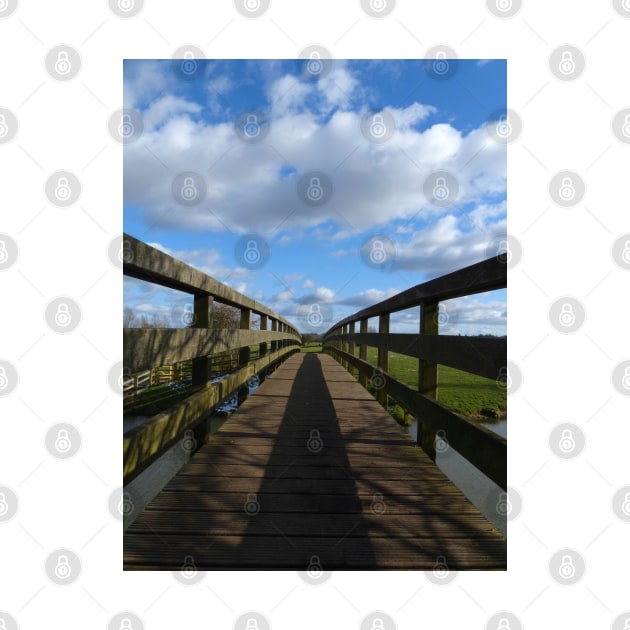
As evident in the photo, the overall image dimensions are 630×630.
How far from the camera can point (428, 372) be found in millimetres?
2434

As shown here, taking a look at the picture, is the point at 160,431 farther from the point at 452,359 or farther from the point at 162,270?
the point at 452,359

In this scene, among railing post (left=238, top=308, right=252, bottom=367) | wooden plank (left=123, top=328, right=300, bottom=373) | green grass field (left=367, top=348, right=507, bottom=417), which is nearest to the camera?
wooden plank (left=123, top=328, right=300, bottom=373)

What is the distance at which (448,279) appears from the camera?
1.96 m

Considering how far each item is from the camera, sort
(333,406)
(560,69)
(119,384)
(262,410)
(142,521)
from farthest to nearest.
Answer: (333,406) → (262,410) → (560,69) → (142,521) → (119,384)

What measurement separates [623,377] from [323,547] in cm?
143

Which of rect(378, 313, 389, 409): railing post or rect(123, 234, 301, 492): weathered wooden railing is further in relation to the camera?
rect(378, 313, 389, 409): railing post

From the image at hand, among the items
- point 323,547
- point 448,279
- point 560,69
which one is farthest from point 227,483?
point 560,69

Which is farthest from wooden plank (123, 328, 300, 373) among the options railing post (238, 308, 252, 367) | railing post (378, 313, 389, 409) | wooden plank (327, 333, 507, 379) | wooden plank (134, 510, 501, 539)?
railing post (378, 313, 389, 409)

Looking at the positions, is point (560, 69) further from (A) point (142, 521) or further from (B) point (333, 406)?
(B) point (333, 406)

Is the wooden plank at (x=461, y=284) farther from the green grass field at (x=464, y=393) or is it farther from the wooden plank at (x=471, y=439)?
the green grass field at (x=464, y=393)

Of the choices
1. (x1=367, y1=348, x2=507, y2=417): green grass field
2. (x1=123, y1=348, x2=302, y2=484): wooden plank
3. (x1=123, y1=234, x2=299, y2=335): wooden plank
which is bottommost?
(x1=367, y1=348, x2=507, y2=417): green grass field

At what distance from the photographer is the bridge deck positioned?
58.0 inches

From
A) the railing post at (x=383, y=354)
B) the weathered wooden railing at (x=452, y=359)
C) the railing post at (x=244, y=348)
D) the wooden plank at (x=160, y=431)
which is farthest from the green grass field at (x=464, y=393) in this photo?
the wooden plank at (x=160, y=431)

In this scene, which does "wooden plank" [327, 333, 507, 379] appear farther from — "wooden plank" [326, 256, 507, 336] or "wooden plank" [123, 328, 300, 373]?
"wooden plank" [123, 328, 300, 373]
